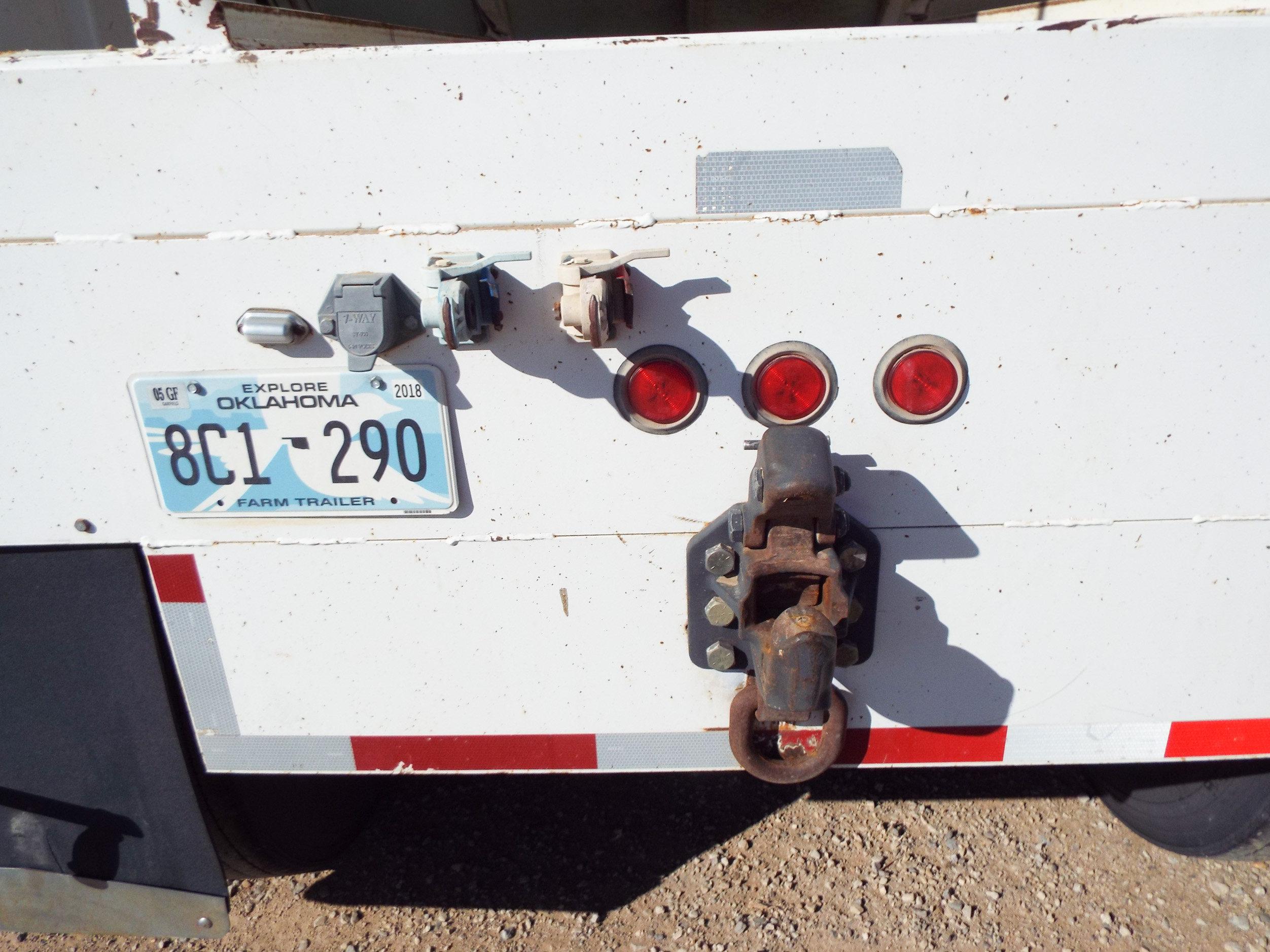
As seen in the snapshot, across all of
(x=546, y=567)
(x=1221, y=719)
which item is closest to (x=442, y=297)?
(x=546, y=567)

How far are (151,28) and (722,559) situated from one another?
3.80ft

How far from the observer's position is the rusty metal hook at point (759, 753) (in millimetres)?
1343

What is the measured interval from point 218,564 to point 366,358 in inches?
18.6

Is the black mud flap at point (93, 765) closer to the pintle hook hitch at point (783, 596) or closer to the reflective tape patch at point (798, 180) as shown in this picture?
the pintle hook hitch at point (783, 596)

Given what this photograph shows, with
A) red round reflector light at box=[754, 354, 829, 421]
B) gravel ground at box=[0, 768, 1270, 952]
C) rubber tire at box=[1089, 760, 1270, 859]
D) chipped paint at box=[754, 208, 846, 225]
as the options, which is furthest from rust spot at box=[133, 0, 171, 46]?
rubber tire at box=[1089, 760, 1270, 859]

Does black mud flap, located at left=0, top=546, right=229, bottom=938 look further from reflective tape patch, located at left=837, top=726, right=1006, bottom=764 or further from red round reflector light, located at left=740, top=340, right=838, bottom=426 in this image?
reflective tape patch, located at left=837, top=726, right=1006, bottom=764

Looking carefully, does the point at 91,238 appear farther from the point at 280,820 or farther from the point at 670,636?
the point at 280,820

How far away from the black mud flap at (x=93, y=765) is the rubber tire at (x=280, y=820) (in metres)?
0.08

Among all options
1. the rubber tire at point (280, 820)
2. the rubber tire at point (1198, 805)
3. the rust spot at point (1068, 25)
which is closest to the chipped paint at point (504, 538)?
the rubber tire at point (280, 820)

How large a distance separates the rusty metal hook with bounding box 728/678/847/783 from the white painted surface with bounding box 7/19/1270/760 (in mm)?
73

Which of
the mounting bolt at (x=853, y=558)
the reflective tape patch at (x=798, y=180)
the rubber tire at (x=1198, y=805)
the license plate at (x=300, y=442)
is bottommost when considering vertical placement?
the rubber tire at (x=1198, y=805)

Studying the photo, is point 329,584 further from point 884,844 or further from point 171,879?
point 884,844

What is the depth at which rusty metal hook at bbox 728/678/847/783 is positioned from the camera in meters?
1.34

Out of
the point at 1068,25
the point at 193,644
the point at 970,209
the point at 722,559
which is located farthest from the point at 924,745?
the point at 193,644
